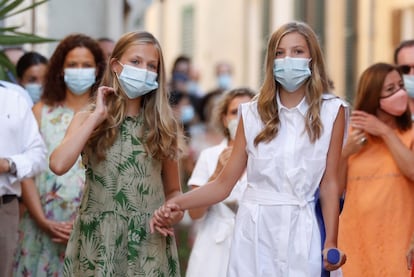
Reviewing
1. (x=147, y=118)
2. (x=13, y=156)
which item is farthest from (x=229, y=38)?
(x=147, y=118)

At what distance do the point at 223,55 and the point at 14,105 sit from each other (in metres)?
23.5

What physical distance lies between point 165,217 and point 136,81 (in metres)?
0.75

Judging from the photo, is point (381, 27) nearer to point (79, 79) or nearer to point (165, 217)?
point (79, 79)

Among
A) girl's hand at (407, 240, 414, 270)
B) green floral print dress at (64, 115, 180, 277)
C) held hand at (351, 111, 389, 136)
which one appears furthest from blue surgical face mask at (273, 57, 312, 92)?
held hand at (351, 111, 389, 136)

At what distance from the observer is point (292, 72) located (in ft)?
24.5

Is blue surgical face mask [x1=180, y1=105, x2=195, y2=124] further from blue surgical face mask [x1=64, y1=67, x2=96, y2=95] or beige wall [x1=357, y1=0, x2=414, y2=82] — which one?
beige wall [x1=357, y1=0, x2=414, y2=82]

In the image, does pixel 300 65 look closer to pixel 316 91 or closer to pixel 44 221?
pixel 316 91

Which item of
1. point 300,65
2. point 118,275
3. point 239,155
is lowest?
point 118,275

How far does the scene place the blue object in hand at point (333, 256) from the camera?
7160 mm

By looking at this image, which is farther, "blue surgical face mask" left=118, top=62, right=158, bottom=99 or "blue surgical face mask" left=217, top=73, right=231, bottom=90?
"blue surgical face mask" left=217, top=73, right=231, bottom=90

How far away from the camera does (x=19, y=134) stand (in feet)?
28.1

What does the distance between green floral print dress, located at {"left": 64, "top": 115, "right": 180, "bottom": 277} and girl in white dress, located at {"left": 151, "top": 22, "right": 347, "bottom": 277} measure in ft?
0.49

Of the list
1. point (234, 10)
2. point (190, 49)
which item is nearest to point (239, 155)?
point (234, 10)

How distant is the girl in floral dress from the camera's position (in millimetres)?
7625
